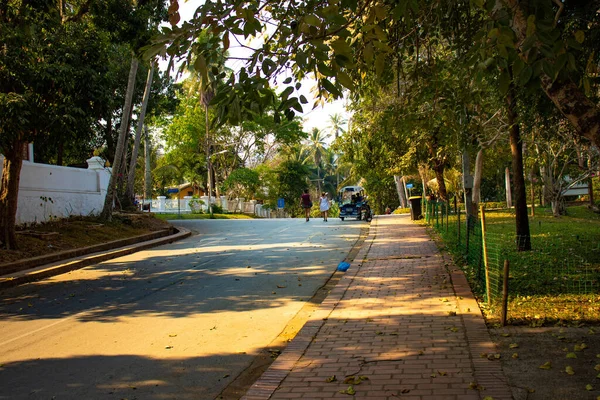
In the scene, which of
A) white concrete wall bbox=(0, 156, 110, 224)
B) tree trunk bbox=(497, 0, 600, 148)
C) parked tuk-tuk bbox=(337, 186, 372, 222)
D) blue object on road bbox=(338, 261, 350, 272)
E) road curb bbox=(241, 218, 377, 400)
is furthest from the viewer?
parked tuk-tuk bbox=(337, 186, 372, 222)

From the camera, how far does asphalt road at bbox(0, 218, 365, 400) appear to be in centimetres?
514

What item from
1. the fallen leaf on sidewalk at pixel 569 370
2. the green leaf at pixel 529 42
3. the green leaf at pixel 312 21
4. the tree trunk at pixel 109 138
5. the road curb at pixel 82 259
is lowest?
the fallen leaf on sidewalk at pixel 569 370

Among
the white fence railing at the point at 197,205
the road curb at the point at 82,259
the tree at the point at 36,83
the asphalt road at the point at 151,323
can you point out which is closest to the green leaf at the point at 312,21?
the asphalt road at the point at 151,323

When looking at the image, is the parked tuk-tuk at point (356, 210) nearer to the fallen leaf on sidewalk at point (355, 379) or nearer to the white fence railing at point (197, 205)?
the white fence railing at point (197, 205)

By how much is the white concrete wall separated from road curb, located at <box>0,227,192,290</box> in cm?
261

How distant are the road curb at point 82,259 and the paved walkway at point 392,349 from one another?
21.3 feet

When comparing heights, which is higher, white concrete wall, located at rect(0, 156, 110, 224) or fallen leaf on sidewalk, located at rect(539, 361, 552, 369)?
white concrete wall, located at rect(0, 156, 110, 224)

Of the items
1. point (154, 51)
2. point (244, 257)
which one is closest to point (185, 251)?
point (244, 257)

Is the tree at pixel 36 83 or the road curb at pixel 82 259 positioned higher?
the tree at pixel 36 83

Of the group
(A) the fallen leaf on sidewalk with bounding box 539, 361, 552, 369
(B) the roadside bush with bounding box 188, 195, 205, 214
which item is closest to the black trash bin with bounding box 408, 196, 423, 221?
(B) the roadside bush with bounding box 188, 195, 205, 214

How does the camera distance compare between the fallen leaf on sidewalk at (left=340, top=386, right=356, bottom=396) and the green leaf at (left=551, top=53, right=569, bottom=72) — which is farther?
the fallen leaf on sidewalk at (left=340, top=386, right=356, bottom=396)

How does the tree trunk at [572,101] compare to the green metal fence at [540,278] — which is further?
the green metal fence at [540,278]

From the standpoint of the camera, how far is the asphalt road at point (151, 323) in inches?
202

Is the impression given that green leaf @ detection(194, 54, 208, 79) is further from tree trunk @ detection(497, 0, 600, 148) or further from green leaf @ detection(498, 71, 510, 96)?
tree trunk @ detection(497, 0, 600, 148)
